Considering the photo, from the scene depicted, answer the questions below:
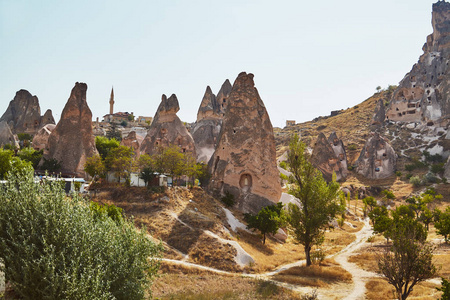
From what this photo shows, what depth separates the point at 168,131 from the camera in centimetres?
4353


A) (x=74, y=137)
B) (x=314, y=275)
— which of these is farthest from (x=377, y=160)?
(x=74, y=137)

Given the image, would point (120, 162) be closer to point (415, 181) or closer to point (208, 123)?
point (208, 123)

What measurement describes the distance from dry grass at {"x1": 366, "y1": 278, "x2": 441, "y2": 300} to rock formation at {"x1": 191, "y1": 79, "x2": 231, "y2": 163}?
116ft

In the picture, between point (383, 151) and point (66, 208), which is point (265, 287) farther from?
point (383, 151)

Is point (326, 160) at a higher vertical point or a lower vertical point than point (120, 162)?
higher

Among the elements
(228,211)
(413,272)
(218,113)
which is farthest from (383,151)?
(413,272)

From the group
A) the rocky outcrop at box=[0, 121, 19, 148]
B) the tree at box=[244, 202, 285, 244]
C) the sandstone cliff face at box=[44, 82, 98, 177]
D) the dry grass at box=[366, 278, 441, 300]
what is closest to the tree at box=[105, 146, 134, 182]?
the sandstone cliff face at box=[44, 82, 98, 177]

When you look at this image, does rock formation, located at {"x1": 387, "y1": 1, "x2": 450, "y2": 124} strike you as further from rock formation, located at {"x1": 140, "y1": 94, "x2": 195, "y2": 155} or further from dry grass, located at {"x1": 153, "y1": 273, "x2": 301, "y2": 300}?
dry grass, located at {"x1": 153, "y1": 273, "x2": 301, "y2": 300}

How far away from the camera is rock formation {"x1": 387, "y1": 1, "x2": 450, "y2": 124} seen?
71188 millimetres

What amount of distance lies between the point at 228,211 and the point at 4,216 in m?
18.6

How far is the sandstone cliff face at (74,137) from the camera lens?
3359 cm

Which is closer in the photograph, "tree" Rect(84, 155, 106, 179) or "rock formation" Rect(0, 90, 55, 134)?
"tree" Rect(84, 155, 106, 179)

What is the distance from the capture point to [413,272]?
11953 millimetres

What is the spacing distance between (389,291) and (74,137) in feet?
97.1
